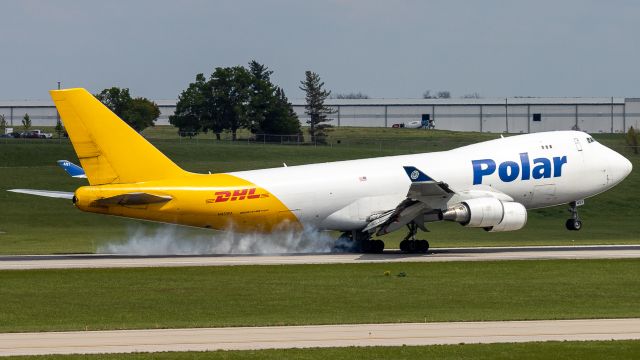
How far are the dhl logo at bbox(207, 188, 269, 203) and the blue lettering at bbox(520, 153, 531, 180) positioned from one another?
1210 centimetres

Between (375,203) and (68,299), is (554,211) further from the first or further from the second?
(68,299)

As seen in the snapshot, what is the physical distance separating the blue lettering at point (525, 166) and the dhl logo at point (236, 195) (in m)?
12.1

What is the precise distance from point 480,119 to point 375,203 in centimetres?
12167

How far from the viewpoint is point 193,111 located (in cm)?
14325

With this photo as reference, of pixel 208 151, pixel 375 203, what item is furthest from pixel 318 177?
pixel 208 151

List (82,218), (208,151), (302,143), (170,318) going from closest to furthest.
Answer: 1. (170,318)
2. (82,218)
3. (208,151)
4. (302,143)

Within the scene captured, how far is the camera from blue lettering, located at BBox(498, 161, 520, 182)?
5375 cm

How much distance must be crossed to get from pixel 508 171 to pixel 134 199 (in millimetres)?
17120

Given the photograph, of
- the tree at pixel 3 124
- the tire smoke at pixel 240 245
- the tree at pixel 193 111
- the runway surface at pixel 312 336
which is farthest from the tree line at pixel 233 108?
the runway surface at pixel 312 336

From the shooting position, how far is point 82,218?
79.9 m

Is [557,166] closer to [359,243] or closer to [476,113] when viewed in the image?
[359,243]

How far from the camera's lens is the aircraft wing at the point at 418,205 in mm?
49875

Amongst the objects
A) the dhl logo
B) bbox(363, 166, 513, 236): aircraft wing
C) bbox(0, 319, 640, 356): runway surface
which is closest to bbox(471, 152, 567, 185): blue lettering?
bbox(363, 166, 513, 236): aircraft wing

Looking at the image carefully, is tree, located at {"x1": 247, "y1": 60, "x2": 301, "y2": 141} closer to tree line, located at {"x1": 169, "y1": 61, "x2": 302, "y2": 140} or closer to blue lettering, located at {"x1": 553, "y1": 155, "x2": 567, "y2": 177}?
tree line, located at {"x1": 169, "y1": 61, "x2": 302, "y2": 140}
